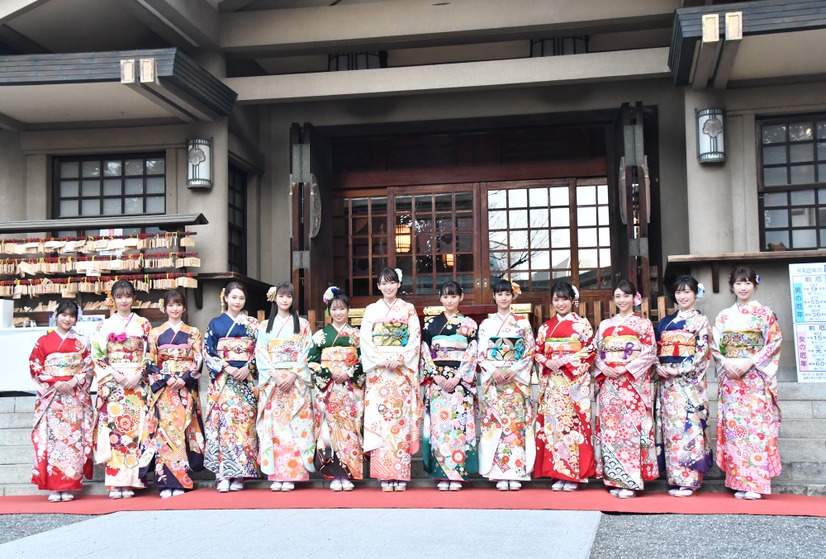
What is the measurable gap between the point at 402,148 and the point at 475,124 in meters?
1.09

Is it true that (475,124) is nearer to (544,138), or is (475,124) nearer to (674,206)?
(544,138)

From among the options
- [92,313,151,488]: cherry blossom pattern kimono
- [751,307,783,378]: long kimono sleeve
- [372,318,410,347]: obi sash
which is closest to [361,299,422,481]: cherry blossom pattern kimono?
[372,318,410,347]: obi sash

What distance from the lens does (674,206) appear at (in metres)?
11.6

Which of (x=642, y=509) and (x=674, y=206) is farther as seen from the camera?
(x=674, y=206)

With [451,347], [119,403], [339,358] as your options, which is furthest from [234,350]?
[451,347]

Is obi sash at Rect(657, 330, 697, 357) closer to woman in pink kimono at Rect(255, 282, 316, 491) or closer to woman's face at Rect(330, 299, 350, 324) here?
woman's face at Rect(330, 299, 350, 324)

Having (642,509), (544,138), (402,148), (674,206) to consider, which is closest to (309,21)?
(402,148)

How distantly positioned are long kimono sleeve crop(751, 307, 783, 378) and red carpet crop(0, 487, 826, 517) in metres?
0.93

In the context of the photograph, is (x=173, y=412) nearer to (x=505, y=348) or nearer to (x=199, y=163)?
(x=505, y=348)

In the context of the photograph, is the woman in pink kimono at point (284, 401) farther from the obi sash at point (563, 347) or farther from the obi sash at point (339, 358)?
the obi sash at point (563, 347)

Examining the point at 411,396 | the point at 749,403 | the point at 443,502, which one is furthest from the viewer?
the point at 411,396

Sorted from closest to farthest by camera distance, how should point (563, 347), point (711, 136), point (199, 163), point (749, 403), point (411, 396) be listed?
point (749, 403) → point (563, 347) → point (411, 396) → point (711, 136) → point (199, 163)

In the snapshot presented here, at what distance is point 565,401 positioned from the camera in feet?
24.0

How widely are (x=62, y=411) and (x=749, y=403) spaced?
5.40m
